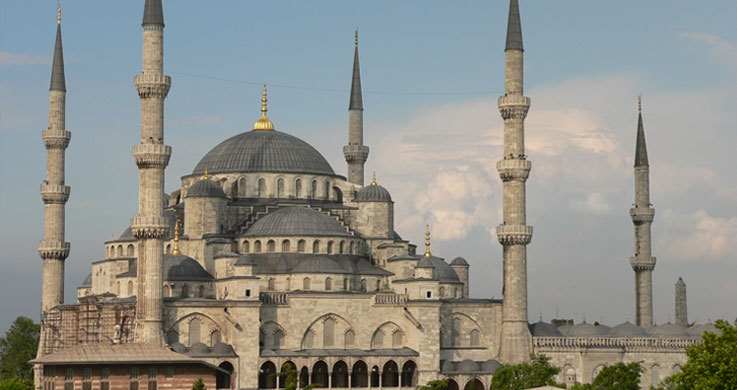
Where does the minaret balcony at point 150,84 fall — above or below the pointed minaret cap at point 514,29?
below

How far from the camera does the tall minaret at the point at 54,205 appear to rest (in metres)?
73.9

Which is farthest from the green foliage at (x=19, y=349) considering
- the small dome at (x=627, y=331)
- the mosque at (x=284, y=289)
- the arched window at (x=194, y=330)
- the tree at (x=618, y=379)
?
the tree at (x=618, y=379)

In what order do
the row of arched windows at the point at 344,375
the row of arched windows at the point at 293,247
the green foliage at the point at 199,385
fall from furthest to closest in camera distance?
the row of arched windows at the point at 293,247 < the row of arched windows at the point at 344,375 < the green foliage at the point at 199,385

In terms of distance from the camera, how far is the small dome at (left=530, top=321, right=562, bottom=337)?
71.5 metres

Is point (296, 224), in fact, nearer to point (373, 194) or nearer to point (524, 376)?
point (373, 194)

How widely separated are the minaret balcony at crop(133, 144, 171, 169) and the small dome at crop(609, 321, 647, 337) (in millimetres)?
21153

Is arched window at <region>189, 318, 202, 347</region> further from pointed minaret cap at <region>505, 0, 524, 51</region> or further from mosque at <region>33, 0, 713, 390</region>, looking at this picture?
pointed minaret cap at <region>505, 0, 524, 51</region>

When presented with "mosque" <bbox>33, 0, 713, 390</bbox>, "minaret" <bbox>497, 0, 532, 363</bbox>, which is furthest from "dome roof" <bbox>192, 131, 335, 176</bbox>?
"minaret" <bbox>497, 0, 532, 363</bbox>

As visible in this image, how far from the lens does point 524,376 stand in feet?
209

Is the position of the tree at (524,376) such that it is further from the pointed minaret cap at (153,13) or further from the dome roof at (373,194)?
the pointed minaret cap at (153,13)

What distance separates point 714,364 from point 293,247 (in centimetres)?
2957

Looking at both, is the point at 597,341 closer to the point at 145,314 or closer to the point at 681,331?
the point at 681,331

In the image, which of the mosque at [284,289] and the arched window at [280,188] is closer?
the mosque at [284,289]

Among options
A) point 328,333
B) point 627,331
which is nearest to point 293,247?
point 328,333
